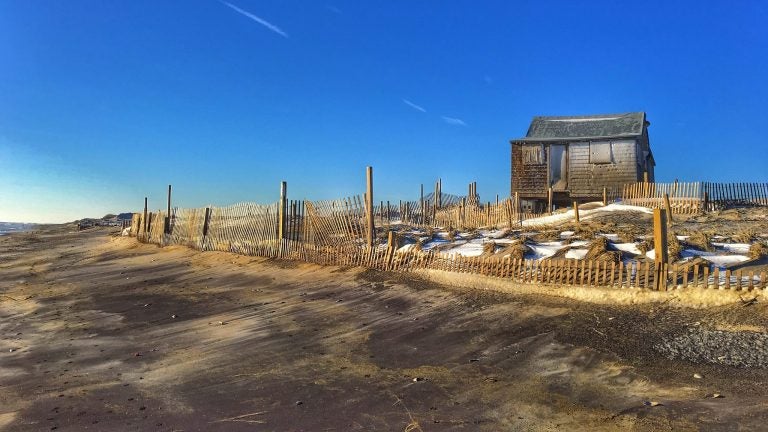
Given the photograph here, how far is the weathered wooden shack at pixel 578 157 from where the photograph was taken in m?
27.7

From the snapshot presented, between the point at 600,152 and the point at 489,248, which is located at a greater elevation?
the point at 600,152

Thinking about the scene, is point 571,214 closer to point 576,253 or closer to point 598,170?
point 598,170

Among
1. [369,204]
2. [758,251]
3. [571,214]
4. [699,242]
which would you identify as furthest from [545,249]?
[571,214]

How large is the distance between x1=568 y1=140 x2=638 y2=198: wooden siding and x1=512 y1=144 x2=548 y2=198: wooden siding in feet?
4.96

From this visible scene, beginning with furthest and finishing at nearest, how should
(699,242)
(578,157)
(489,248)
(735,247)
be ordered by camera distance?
1. (578,157)
2. (489,248)
3. (699,242)
4. (735,247)

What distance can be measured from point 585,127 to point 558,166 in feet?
10.2

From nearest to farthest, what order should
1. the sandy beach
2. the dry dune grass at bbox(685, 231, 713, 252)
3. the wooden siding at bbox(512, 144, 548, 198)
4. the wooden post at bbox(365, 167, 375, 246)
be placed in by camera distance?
the sandy beach < the dry dune grass at bbox(685, 231, 713, 252) < the wooden post at bbox(365, 167, 375, 246) < the wooden siding at bbox(512, 144, 548, 198)

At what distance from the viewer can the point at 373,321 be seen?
8438 millimetres

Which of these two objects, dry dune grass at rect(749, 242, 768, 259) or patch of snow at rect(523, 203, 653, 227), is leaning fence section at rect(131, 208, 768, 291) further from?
patch of snow at rect(523, 203, 653, 227)

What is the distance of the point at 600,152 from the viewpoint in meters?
28.2

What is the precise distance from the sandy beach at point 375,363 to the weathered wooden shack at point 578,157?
20.9m

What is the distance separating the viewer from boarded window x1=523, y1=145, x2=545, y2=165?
29578 mm

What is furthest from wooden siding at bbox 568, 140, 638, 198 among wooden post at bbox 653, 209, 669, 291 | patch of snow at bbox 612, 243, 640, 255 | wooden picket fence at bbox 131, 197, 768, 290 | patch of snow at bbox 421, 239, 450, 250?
wooden post at bbox 653, 209, 669, 291

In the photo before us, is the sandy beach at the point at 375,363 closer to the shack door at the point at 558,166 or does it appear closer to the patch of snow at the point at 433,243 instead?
the patch of snow at the point at 433,243
